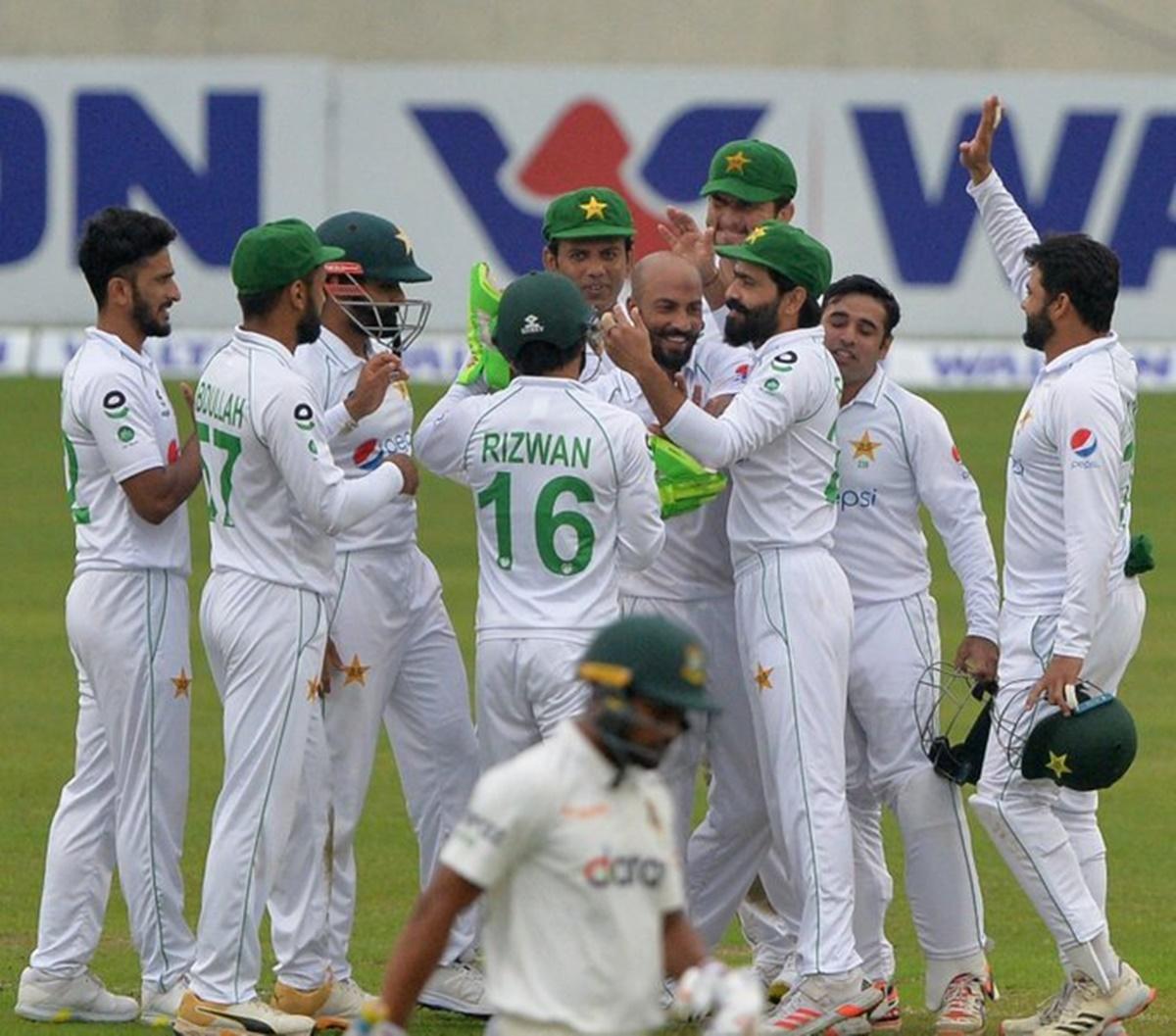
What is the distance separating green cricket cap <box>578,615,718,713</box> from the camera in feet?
17.4

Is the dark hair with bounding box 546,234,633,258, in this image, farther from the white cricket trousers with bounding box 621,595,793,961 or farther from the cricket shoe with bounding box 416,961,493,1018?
the cricket shoe with bounding box 416,961,493,1018

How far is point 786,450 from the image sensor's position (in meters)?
8.08

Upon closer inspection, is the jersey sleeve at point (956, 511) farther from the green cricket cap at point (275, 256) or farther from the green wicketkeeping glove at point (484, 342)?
the green cricket cap at point (275, 256)

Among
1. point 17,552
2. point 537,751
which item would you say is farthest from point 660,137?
point 537,751

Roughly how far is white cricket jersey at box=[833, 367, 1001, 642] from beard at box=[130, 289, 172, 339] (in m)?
2.16

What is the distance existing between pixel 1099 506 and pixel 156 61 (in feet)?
61.4

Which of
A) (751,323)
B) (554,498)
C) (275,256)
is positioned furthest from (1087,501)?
(275,256)

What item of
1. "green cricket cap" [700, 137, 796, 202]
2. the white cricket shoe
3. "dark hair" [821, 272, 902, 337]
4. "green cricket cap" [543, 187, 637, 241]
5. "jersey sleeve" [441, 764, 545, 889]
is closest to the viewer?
"jersey sleeve" [441, 764, 545, 889]

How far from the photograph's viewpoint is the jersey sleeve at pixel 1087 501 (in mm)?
7762

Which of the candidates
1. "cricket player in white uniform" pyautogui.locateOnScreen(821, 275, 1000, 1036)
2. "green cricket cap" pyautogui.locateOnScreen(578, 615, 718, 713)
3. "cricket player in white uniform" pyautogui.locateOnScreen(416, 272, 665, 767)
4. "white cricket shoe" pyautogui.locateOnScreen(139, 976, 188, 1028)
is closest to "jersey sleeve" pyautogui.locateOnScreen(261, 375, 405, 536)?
"cricket player in white uniform" pyautogui.locateOnScreen(416, 272, 665, 767)

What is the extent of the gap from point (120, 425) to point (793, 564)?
205 centimetres

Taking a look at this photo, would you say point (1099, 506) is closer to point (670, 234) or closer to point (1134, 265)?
point (670, 234)

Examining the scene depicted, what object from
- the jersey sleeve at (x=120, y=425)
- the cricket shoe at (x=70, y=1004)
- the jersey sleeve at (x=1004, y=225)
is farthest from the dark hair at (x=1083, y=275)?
Answer: the cricket shoe at (x=70, y=1004)

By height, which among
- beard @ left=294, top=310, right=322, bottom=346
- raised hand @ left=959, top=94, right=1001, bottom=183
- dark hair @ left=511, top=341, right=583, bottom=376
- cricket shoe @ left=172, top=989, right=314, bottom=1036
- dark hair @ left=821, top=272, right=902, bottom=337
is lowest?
cricket shoe @ left=172, top=989, right=314, bottom=1036
